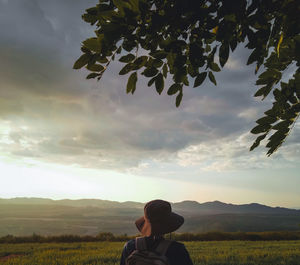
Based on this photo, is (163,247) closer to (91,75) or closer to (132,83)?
(132,83)

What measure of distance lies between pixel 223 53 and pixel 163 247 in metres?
1.83

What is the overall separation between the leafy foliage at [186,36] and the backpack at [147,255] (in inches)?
51.9

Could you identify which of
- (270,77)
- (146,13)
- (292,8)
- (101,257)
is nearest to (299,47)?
(292,8)

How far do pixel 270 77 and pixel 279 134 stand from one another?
0.71 metres

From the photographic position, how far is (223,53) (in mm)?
2102

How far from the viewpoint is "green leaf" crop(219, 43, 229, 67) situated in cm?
208

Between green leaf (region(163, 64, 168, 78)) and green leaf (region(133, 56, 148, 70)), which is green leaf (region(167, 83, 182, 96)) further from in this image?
green leaf (region(133, 56, 148, 70))

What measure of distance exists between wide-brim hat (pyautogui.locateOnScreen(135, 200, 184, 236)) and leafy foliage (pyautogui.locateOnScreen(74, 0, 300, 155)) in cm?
108

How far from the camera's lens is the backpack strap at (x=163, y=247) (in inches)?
94.8

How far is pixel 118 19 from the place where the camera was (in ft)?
5.83

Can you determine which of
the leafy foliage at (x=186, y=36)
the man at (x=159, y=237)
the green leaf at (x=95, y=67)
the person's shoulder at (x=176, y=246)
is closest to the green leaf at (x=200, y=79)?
the leafy foliage at (x=186, y=36)

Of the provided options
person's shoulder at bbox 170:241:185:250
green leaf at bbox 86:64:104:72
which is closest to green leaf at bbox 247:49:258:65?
green leaf at bbox 86:64:104:72

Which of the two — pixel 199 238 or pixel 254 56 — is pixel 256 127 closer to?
pixel 254 56

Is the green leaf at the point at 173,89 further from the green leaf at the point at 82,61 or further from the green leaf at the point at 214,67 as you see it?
the green leaf at the point at 82,61
